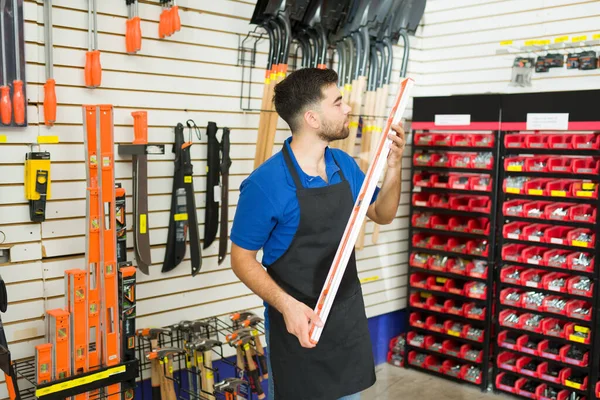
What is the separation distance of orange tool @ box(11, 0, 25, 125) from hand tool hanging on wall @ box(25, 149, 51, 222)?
19 cm

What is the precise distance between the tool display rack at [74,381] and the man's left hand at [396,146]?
1698mm

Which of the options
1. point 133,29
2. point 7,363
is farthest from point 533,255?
point 7,363

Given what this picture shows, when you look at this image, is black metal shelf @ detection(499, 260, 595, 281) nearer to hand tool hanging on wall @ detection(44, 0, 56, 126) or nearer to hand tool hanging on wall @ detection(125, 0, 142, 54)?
hand tool hanging on wall @ detection(125, 0, 142, 54)

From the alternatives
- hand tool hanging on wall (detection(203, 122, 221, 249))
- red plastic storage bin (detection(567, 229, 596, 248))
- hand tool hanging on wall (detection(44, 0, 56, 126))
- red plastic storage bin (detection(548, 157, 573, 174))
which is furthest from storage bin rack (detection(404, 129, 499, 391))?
hand tool hanging on wall (detection(44, 0, 56, 126))

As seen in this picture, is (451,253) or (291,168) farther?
(451,253)

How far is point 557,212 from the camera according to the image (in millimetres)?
4211

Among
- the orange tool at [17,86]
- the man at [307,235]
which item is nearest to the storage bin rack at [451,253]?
the man at [307,235]

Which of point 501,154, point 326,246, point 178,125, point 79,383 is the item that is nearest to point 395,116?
point 326,246

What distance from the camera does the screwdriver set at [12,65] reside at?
290cm

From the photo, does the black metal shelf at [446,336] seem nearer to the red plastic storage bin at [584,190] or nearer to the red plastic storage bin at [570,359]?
the red plastic storage bin at [570,359]

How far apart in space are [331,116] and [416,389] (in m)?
2.93

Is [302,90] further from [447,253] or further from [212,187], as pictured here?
[447,253]

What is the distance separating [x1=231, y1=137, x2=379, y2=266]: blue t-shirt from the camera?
7.74ft

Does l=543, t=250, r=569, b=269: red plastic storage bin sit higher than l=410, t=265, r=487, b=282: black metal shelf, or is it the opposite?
l=543, t=250, r=569, b=269: red plastic storage bin
